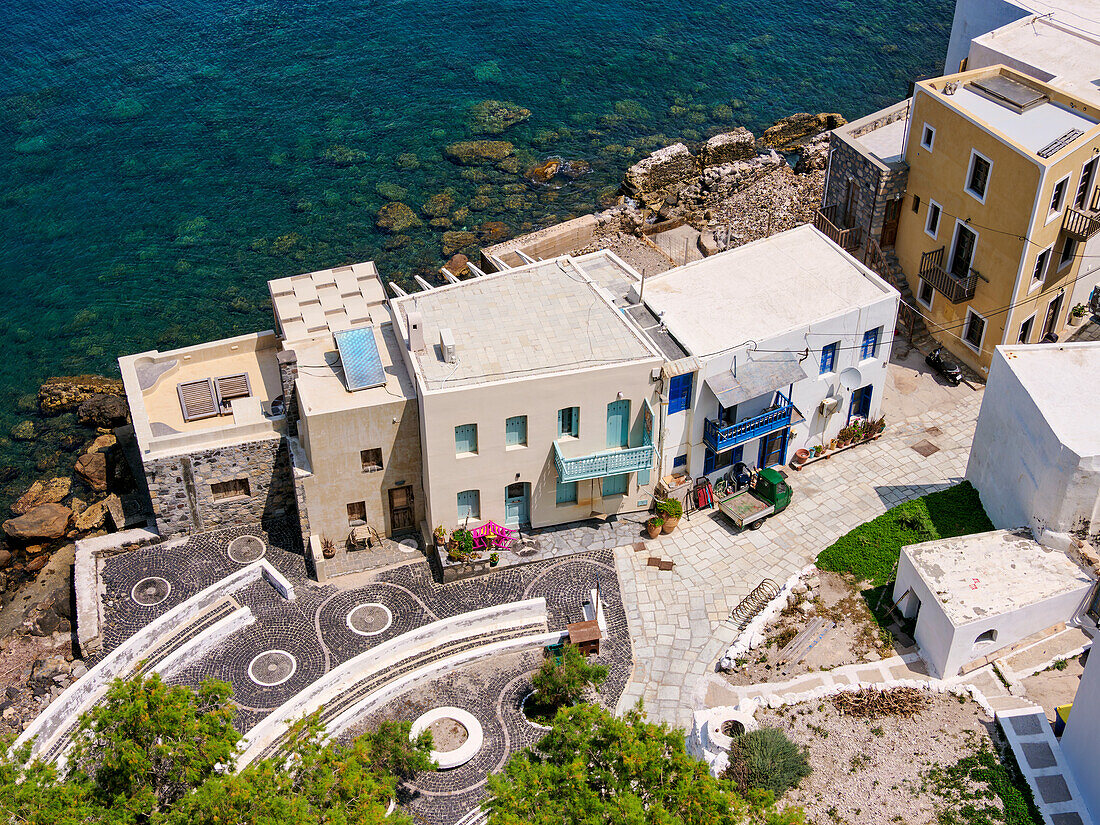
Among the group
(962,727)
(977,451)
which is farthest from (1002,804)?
(977,451)

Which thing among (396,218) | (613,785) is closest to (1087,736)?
(613,785)

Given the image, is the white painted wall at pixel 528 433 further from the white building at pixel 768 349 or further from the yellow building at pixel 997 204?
the yellow building at pixel 997 204

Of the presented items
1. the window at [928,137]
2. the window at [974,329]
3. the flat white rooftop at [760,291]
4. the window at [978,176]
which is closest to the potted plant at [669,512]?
the flat white rooftop at [760,291]

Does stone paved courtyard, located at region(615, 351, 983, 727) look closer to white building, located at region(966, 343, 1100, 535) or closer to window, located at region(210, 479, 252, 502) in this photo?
white building, located at region(966, 343, 1100, 535)

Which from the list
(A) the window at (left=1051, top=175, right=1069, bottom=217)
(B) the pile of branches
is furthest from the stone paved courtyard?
(A) the window at (left=1051, top=175, right=1069, bottom=217)

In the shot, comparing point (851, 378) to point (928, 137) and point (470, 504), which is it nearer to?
point (928, 137)

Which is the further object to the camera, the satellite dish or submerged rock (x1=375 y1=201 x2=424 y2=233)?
submerged rock (x1=375 y1=201 x2=424 y2=233)

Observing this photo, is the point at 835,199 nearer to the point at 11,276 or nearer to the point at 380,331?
the point at 380,331
